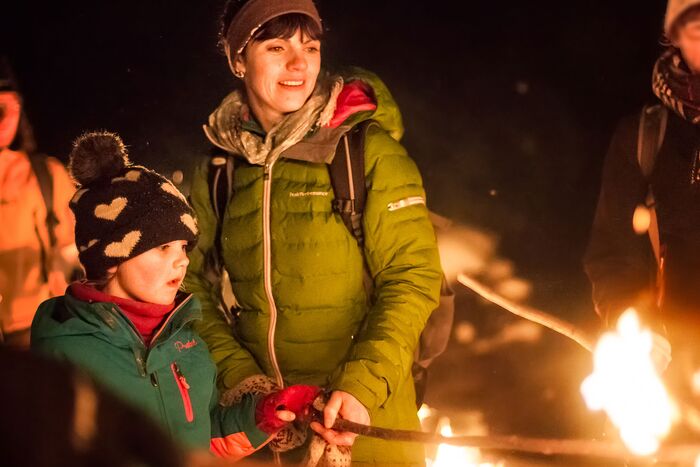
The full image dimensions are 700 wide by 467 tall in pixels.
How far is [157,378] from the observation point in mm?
2857

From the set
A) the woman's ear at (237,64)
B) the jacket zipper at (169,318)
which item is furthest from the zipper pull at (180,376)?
the woman's ear at (237,64)

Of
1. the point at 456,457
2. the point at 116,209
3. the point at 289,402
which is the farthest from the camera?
the point at 456,457

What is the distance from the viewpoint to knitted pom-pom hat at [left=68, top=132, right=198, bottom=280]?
2.99 metres

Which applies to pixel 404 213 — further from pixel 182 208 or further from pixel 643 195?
pixel 643 195

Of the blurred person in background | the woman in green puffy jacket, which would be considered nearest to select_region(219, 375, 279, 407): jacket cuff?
the woman in green puffy jacket

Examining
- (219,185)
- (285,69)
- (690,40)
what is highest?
(690,40)

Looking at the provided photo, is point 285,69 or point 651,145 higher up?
point 285,69

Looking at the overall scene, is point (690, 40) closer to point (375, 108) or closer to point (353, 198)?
point (375, 108)

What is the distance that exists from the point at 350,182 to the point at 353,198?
0.07m

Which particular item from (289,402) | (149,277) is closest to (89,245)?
(149,277)

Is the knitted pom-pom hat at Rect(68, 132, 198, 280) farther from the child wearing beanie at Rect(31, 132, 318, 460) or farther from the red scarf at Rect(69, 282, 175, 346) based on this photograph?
the red scarf at Rect(69, 282, 175, 346)

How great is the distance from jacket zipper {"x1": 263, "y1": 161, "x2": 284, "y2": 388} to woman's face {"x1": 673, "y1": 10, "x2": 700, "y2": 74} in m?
1.84

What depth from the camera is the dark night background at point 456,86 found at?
4.69 meters

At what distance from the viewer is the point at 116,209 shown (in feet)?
9.84
